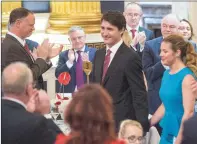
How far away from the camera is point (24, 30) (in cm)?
496

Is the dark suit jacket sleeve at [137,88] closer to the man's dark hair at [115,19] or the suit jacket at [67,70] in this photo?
the man's dark hair at [115,19]

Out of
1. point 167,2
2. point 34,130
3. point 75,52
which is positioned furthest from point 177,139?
point 167,2

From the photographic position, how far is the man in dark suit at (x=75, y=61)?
5.91 meters

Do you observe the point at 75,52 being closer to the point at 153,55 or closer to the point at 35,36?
the point at 153,55

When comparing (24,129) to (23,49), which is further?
(23,49)

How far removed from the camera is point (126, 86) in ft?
15.4

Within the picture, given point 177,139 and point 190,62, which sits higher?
point 190,62

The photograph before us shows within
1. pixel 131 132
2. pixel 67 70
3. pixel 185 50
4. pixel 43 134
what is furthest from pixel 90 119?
pixel 67 70

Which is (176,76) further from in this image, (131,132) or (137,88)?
(131,132)

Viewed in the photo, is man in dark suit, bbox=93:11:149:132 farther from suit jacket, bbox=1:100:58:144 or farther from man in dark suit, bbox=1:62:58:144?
suit jacket, bbox=1:100:58:144

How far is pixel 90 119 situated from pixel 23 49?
2.14 m

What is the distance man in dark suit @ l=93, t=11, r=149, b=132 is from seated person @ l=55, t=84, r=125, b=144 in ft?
5.94

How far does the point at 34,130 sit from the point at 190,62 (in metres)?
1.77

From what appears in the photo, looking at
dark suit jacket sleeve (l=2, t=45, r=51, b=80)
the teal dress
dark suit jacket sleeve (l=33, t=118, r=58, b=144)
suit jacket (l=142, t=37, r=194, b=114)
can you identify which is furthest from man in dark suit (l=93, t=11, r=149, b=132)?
dark suit jacket sleeve (l=33, t=118, r=58, b=144)
